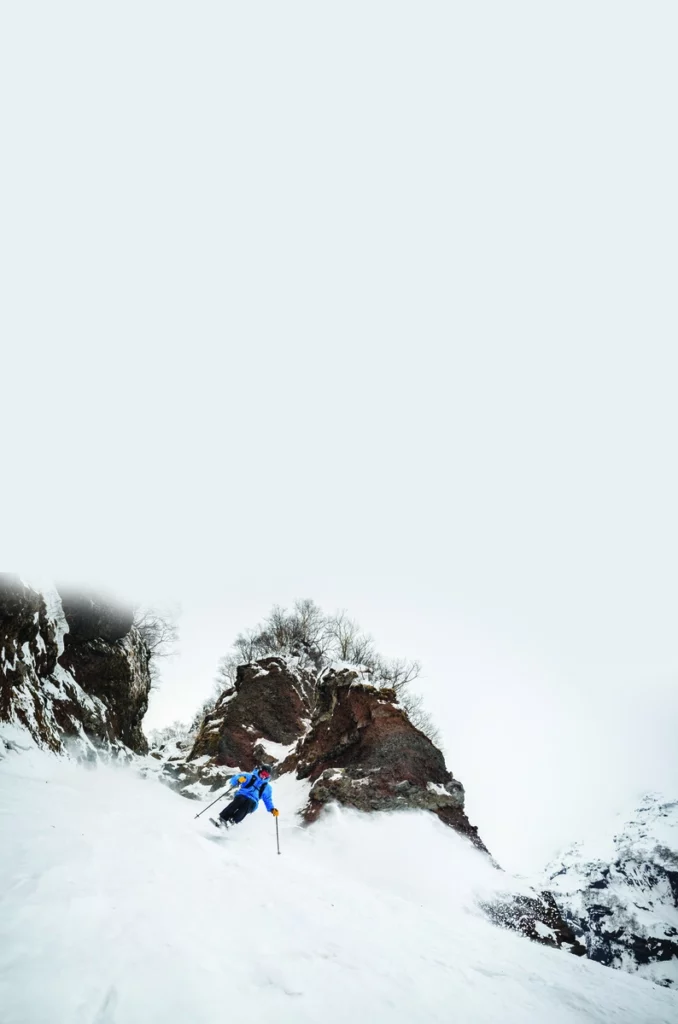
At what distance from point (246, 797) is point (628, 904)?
42.7 ft

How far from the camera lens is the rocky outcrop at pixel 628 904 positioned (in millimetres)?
10820

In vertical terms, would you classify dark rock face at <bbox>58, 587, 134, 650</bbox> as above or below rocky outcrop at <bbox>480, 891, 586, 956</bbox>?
above

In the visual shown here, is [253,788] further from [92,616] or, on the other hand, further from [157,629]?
[157,629]

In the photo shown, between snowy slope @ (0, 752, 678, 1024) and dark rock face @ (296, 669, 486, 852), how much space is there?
731cm

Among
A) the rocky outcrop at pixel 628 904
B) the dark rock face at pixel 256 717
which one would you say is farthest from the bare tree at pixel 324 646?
the rocky outcrop at pixel 628 904

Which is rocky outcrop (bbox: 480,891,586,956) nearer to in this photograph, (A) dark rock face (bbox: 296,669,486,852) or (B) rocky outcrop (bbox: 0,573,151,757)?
(A) dark rock face (bbox: 296,669,486,852)

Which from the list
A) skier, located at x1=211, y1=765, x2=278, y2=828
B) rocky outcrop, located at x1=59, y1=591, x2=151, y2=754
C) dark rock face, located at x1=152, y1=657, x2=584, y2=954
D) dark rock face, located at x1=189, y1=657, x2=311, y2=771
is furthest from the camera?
dark rock face, located at x1=189, y1=657, x2=311, y2=771

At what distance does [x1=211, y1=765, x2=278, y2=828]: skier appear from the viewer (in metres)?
10.0

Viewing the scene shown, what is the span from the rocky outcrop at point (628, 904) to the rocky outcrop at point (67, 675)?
16.1 m

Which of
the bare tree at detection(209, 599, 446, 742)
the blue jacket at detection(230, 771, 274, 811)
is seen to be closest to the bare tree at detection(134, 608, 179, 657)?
the bare tree at detection(209, 599, 446, 742)

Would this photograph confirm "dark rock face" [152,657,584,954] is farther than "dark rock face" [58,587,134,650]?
No

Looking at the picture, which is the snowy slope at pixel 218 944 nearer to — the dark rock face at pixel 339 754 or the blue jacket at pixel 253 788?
the blue jacket at pixel 253 788

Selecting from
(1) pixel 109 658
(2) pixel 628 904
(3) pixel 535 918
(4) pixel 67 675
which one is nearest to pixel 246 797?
(3) pixel 535 918

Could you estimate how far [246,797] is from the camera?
33.9ft
